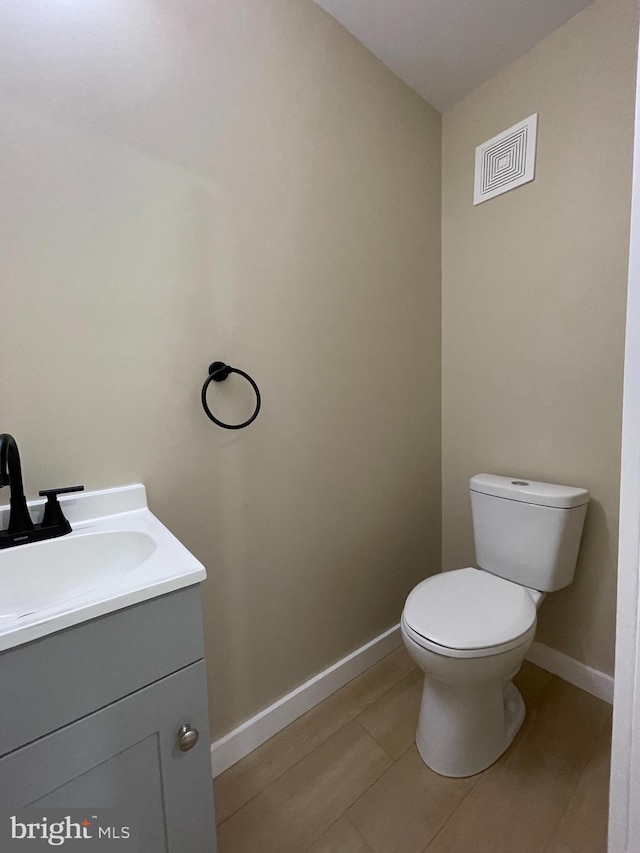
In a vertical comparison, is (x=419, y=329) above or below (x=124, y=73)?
below

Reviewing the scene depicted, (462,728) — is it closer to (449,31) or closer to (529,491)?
(529,491)

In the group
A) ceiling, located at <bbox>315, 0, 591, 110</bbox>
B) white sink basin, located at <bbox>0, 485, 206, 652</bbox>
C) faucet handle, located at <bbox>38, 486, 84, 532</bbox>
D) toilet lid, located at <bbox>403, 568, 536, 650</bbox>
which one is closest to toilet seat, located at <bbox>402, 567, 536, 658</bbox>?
toilet lid, located at <bbox>403, 568, 536, 650</bbox>

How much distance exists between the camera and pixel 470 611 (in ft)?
3.89

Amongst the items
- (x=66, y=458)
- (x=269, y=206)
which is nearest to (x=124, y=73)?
(x=269, y=206)

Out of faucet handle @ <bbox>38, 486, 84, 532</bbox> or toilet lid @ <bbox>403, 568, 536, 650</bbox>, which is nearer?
faucet handle @ <bbox>38, 486, 84, 532</bbox>

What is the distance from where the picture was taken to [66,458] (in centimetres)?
93

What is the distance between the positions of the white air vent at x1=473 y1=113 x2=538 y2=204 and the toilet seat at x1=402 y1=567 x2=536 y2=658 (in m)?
1.50

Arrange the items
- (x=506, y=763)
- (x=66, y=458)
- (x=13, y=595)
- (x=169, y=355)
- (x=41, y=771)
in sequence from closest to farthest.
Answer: (x=41, y=771) → (x=13, y=595) → (x=66, y=458) → (x=169, y=355) → (x=506, y=763)

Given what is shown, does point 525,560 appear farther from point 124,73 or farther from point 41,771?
point 124,73

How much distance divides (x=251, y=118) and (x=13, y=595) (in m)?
1.39

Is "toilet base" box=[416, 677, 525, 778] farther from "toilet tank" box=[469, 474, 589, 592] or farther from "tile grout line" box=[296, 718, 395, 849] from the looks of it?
"toilet tank" box=[469, 474, 589, 592]

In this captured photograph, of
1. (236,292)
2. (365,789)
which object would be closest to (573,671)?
(365,789)

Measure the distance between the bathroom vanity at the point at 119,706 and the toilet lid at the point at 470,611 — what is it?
0.69 meters

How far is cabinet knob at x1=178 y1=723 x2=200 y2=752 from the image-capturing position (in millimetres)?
701
